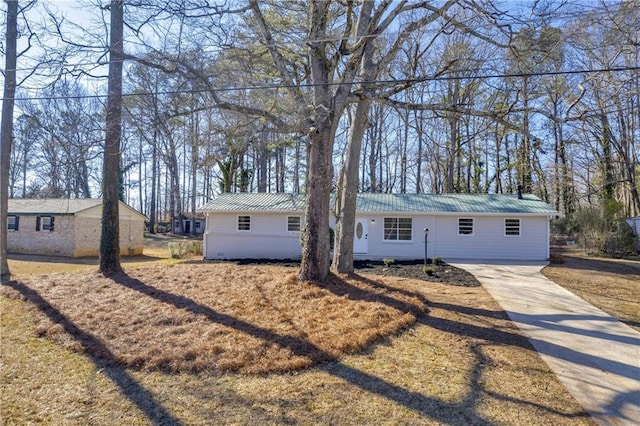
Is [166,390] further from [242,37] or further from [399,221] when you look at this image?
[399,221]

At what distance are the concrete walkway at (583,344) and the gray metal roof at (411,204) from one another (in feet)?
21.6

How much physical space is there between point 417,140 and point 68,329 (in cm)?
2541

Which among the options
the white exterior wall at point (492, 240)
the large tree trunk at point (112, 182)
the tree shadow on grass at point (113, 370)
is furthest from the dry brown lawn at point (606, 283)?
the large tree trunk at point (112, 182)

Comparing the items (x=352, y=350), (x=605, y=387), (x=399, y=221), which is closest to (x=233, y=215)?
(x=399, y=221)

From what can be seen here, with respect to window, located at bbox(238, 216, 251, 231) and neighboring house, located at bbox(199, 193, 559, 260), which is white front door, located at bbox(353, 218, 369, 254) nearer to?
neighboring house, located at bbox(199, 193, 559, 260)

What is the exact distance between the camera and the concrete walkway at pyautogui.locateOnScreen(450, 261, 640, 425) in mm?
3684

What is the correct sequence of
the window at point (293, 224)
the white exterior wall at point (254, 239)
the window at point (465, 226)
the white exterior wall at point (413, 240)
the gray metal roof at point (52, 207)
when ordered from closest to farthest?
1. the white exterior wall at point (413, 240)
2. the window at point (465, 226)
3. the white exterior wall at point (254, 239)
4. the window at point (293, 224)
5. the gray metal roof at point (52, 207)

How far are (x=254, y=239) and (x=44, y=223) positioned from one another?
446 inches

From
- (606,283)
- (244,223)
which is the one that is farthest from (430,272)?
(244,223)

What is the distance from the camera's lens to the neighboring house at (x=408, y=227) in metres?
15.7

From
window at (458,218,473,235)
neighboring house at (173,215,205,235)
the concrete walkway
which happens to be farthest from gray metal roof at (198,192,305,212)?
neighboring house at (173,215,205,235)

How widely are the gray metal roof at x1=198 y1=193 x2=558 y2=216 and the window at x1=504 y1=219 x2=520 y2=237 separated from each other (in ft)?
1.72

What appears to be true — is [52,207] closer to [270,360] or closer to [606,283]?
[270,360]

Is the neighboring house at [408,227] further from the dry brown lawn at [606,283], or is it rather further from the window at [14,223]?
the window at [14,223]
